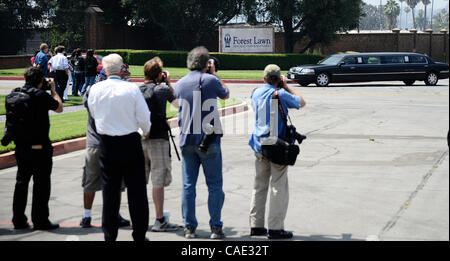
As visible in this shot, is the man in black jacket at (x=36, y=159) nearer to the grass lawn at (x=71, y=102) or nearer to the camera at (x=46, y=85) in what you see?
the camera at (x=46, y=85)

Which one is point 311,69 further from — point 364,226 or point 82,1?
point 82,1

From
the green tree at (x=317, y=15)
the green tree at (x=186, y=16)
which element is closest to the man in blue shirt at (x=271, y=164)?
the green tree at (x=317, y=15)

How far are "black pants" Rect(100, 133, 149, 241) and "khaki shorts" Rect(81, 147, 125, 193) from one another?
582 millimetres

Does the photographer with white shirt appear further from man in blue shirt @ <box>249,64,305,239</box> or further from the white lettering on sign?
the white lettering on sign

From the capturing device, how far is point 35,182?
6.95 meters

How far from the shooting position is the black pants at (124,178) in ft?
19.4

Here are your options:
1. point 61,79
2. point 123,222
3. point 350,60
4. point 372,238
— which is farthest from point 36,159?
point 350,60

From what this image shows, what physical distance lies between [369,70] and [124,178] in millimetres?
23370

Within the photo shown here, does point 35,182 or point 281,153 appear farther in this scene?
point 35,182

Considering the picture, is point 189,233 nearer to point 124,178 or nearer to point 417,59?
point 124,178

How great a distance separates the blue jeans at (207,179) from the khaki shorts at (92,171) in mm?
663

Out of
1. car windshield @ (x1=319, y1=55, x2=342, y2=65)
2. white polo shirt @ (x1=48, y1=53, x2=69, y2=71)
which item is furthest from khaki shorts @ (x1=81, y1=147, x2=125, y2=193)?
car windshield @ (x1=319, y1=55, x2=342, y2=65)

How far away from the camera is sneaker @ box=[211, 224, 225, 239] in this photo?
21.1 ft
